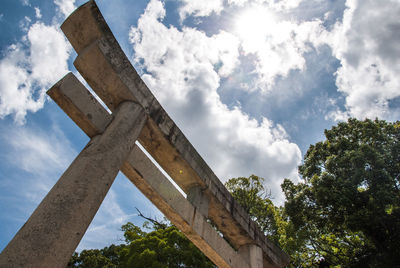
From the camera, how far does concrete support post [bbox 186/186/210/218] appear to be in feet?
14.3

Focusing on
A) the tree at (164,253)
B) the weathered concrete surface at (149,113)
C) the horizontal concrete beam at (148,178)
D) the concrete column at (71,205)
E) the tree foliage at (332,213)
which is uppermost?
the tree foliage at (332,213)

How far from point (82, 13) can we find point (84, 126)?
1.67m

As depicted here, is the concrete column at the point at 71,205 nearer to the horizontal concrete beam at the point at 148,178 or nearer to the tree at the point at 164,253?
→ the horizontal concrete beam at the point at 148,178

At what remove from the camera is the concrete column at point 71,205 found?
6.26 ft

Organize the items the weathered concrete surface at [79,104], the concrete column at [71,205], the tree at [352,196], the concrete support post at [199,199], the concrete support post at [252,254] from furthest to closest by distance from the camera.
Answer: the tree at [352,196] < the concrete support post at [252,254] < the concrete support post at [199,199] < the weathered concrete surface at [79,104] < the concrete column at [71,205]

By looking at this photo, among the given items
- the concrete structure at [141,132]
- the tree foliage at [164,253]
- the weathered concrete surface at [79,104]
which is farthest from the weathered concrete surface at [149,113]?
the tree foliage at [164,253]

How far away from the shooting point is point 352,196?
1127 centimetres

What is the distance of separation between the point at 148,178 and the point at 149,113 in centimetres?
109

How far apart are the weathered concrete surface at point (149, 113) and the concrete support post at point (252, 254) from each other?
0.11 metres

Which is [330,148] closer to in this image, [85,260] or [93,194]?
[93,194]

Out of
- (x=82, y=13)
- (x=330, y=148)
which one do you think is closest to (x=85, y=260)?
(x=82, y=13)

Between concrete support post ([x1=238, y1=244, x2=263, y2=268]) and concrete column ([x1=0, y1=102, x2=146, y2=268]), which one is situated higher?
concrete support post ([x1=238, y1=244, x2=263, y2=268])

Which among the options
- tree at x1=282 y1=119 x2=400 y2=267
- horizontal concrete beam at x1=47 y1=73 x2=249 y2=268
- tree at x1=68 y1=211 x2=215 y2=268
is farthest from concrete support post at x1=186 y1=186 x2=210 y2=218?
tree at x1=282 y1=119 x2=400 y2=267

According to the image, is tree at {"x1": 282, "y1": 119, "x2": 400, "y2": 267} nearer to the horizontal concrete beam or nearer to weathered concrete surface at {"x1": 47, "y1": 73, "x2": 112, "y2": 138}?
the horizontal concrete beam
